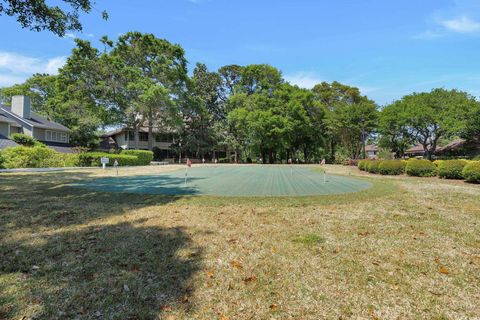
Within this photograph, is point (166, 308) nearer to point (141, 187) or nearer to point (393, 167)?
point (141, 187)

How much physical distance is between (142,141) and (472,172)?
149 feet

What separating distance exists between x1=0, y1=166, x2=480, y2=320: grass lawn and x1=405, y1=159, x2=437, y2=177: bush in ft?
33.4

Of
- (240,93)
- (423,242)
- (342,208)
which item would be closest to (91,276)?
(423,242)

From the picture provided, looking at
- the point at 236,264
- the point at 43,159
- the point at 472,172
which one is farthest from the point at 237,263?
the point at 43,159

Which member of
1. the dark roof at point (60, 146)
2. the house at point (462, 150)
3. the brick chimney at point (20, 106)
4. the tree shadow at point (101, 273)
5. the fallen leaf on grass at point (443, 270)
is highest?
the brick chimney at point (20, 106)

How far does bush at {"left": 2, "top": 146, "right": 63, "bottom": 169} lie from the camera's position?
60.1ft

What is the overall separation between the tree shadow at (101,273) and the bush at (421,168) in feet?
50.4

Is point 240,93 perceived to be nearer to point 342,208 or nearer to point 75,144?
point 75,144

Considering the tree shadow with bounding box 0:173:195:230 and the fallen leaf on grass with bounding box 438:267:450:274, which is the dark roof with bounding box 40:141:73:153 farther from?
the fallen leaf on grass with bounding box 438:267:450:274

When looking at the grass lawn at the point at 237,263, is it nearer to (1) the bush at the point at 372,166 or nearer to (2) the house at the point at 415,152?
(1) the bush at the point at 372,166

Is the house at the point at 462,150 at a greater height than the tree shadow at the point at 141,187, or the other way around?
the house at the point at 462,150

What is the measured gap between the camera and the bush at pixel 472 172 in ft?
40.0

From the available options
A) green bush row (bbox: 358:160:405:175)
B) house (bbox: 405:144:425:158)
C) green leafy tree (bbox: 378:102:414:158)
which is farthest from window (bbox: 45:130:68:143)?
house (bbox: 405:144:425:158)

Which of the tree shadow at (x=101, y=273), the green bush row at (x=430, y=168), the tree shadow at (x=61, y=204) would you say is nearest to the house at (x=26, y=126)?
the tree shadow at (x=61, y=204)
